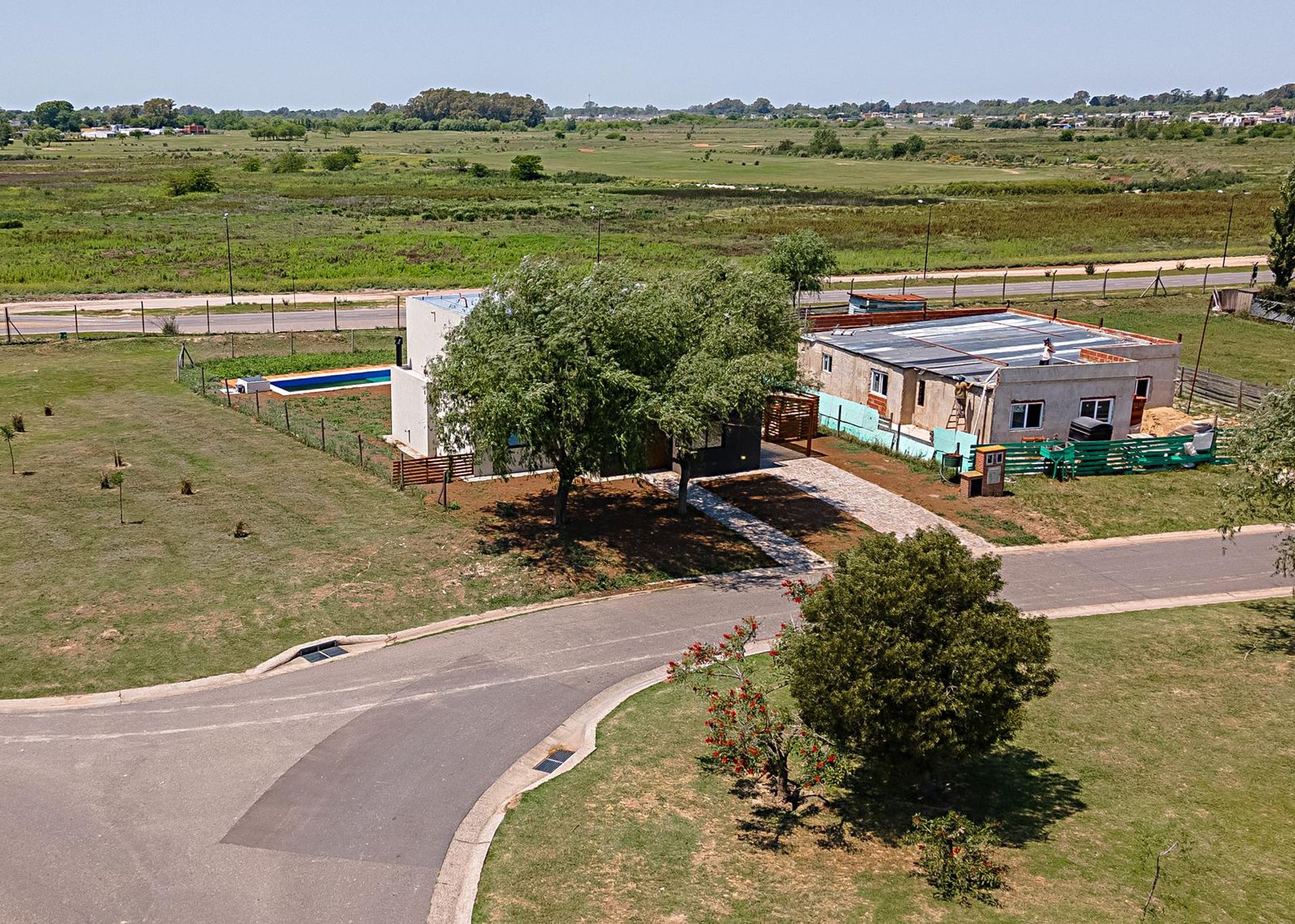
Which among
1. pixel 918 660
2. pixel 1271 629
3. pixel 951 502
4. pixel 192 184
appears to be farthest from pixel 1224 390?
pixel 192 184

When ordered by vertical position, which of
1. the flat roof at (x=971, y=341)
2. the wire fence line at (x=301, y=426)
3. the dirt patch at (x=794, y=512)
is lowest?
the dirt patch at (x=794, y=512)

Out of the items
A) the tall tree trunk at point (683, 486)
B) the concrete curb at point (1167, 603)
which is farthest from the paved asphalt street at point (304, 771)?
the concrete curb at point (1167, 603)

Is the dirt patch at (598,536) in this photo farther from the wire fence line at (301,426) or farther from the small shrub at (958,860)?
the small shrub at (958,860)

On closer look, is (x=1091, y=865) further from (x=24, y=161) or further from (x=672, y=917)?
(x=24, y=161)

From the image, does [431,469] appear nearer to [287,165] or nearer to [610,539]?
[610,539]

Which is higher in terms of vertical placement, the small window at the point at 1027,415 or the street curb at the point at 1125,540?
the small window at the point at 1027,415

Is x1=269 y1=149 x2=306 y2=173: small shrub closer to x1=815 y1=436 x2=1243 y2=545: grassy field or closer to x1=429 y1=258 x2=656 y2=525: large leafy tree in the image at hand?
x1=815 y1=436 x2=1243 y2=545: grassy field
